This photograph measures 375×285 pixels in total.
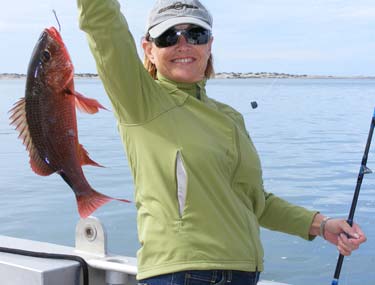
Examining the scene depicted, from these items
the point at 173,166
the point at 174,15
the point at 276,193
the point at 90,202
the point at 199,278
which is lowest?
the point at 276,193

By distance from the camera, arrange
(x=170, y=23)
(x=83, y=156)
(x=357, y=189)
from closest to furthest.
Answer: (x=83, y=156) < (x=170, y=23) < (x=357, y=189)

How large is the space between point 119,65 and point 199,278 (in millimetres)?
709

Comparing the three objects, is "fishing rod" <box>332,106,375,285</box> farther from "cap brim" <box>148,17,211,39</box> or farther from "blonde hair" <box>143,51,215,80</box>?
"cap brim" <box>148,17,211,39</box>

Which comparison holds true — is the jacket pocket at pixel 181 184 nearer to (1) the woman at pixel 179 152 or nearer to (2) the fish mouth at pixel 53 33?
(1) the woman at pixel 179 152

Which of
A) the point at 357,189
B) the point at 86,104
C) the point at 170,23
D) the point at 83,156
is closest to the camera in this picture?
the point at 86,104

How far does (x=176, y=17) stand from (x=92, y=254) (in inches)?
59.8

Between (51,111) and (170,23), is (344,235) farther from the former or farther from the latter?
(51,111)

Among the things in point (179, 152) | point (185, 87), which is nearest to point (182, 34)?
point (185, 87)

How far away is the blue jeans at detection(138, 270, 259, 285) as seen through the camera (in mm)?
1929

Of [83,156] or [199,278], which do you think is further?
[199,278]

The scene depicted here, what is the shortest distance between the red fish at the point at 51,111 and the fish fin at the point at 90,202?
0.23 ft

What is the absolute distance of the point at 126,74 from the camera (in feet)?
6.34

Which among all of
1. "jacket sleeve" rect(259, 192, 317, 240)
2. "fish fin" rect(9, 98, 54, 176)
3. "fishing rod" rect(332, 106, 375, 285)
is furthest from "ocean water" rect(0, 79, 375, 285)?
"fishing rod" rect(332, 106, 375, 285)

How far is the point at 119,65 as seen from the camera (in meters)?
1.91
